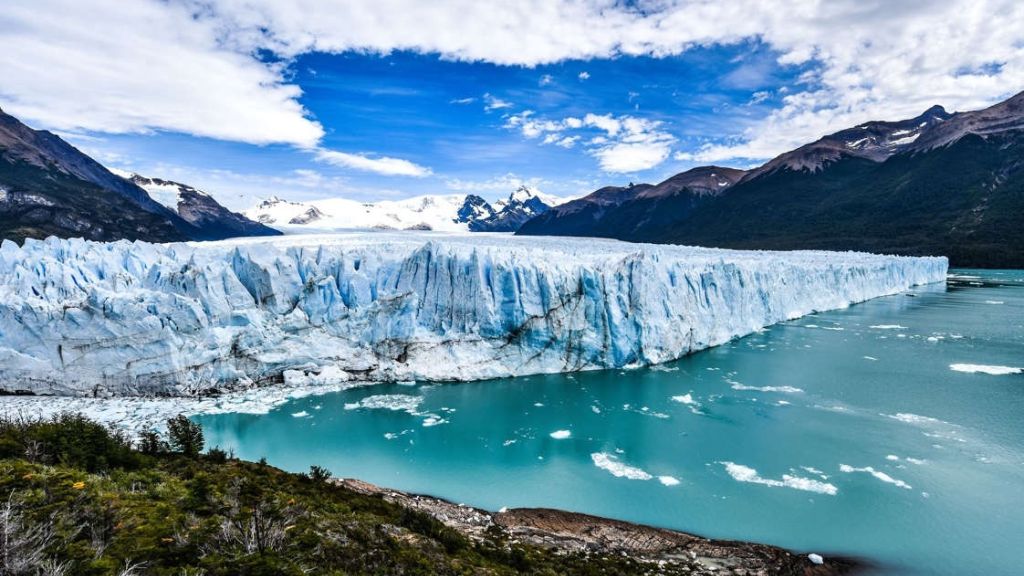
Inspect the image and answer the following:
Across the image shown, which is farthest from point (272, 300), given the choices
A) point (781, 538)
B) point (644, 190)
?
point (644, 190)

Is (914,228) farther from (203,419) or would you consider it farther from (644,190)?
(203,419)

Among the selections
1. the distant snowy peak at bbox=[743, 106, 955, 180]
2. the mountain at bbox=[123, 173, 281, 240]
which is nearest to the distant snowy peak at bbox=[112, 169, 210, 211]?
the mountain at bbox=[123, 173, 281, 240]

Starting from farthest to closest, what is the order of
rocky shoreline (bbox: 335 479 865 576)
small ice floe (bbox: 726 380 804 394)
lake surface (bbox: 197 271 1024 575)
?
small ice floe (bbox: 726 380 804 394) < lake surface (bbox: 197 271 1024 575) < rocky shoreline (bbox: 335 479 865 576)

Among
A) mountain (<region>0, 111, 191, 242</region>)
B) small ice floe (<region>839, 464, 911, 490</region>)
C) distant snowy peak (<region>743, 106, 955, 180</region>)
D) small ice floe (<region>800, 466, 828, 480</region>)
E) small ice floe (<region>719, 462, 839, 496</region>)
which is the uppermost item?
distant snowy peak (<region>743, 106, 955, 180</region>)

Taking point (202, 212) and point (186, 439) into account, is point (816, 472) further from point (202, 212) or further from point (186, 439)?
point (202, 212)

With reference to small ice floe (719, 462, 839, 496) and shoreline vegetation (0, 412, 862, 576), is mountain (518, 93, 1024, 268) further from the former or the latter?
shoreline vegetation (0, 412, 862, 576)
